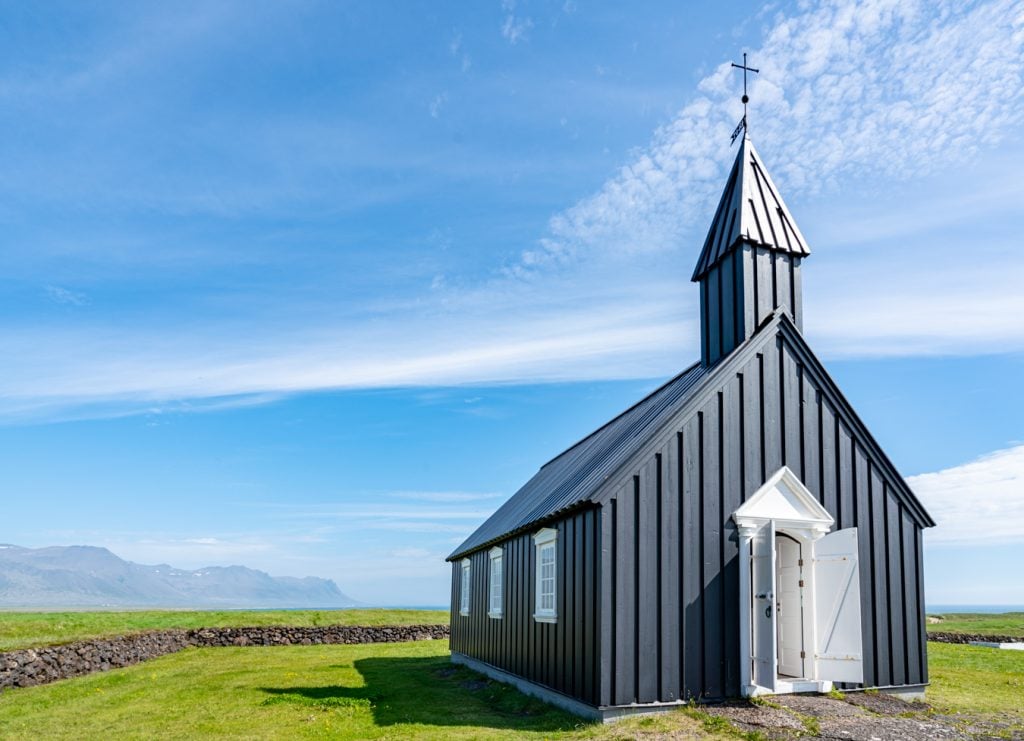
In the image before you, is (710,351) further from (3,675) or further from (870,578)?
(3,675)

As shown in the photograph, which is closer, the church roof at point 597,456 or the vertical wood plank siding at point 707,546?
the vertical wood plank siding at point 707,546

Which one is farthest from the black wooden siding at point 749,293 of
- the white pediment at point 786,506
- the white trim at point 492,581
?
the white trim at point 492,581

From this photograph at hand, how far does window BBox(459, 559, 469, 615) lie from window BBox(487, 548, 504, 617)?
367 cm

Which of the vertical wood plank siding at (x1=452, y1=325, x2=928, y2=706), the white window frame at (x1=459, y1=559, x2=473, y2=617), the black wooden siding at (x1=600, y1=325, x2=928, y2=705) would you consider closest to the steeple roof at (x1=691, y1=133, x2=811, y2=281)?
the vertical wood plank siding at (x1=452, y1=325, x2=928, y2=706)

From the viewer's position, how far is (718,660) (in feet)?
39.8

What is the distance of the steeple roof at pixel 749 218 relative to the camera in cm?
1527

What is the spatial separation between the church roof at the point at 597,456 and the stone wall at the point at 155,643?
10.4 metres

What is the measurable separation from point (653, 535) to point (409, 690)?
7356 millimetres

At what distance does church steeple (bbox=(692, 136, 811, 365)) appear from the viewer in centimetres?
1502

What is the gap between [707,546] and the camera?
12.5m

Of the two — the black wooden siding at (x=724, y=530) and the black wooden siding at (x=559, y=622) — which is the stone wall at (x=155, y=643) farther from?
the black wooden siding at (x=724, y=530)

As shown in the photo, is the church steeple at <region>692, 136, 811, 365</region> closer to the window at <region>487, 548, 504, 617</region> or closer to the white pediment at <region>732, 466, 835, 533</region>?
the white pediment at <region>732, 466, 835, 533</region>

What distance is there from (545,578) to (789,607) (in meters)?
4.10

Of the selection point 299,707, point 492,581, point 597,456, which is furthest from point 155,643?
point 597,456
